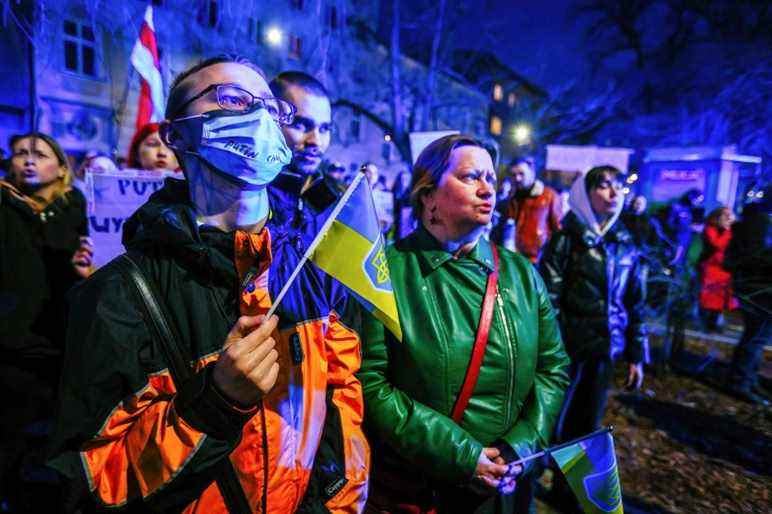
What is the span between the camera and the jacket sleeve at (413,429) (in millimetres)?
1896

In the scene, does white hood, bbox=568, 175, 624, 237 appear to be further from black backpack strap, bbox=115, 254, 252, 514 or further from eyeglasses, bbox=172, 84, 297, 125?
black backpack strap, bbox=115, 254, 252, 514

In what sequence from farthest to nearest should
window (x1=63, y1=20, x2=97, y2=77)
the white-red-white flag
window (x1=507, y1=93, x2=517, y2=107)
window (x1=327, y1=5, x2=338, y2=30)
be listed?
1. window (x1=507, y1=93, x2=517, y2=107)
2. window (x1=63, y1=20, x2=97, y2=77)
3. window (x1=327, y1=5, x2=338, y2=30)
4. the white-red-white flag

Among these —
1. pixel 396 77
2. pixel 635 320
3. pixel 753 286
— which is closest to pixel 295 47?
pixel 396 77

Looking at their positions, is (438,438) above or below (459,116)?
below

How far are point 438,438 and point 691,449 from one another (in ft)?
10.9

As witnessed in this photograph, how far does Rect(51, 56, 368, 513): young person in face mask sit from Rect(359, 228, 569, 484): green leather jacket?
10.9 inches

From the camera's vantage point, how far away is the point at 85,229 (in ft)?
12.2

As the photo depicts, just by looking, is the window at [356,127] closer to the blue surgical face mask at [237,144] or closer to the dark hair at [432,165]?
the dark hair at [432,165]

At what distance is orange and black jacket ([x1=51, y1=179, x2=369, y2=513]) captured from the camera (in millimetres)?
1173

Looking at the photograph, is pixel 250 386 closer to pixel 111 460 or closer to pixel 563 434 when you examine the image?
pixel 111 460

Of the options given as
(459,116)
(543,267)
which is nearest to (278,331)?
(543,267)

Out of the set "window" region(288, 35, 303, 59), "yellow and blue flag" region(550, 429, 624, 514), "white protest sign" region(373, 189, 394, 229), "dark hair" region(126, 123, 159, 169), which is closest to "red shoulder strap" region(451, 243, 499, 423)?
"yellow and blue flag" region(550, 429, 624, 514)

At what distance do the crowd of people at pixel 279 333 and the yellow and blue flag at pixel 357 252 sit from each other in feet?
0.66

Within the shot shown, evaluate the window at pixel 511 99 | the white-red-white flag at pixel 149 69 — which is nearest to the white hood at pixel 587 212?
the white-red-white flag at pixel 149 69
